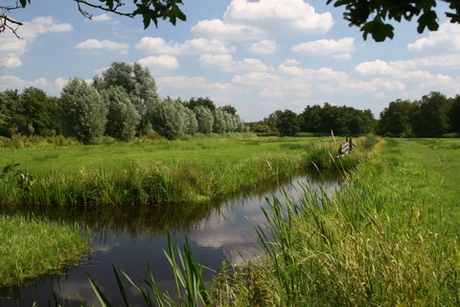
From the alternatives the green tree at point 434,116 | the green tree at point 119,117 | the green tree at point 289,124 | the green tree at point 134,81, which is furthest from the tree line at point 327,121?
the green tree at point 119,117

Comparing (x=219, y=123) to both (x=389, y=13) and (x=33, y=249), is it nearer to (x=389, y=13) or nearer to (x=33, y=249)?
(x=33, y=249)

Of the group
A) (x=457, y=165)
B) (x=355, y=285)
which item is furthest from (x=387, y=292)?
(x=457, y=165)

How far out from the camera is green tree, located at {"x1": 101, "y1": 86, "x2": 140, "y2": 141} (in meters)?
36.2

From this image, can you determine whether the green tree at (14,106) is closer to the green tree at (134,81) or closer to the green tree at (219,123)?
the green tree at (134,81)

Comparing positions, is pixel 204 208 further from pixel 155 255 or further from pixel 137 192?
pixel 155 255

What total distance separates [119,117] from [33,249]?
3112 cm

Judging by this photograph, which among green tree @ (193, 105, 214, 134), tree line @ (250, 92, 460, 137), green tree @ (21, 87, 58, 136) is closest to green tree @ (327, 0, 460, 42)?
green tree @ (21, 87, 58, 136)

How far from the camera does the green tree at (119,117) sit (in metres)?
36.2

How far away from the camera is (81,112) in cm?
3080

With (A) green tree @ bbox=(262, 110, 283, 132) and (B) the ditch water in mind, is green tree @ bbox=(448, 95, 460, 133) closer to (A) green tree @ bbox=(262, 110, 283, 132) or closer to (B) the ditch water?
(A) green tree @ bbox=(262, 110, 283, 132)

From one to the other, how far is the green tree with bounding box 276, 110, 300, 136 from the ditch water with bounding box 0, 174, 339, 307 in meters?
79.2

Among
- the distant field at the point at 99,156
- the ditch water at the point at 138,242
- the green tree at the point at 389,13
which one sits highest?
the green tree at the point at 389,13

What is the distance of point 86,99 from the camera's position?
30922 millimetres

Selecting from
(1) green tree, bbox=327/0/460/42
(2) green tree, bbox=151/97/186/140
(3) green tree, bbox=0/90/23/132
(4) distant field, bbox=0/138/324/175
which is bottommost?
(4) distant field, bbox=0/138/324/175
